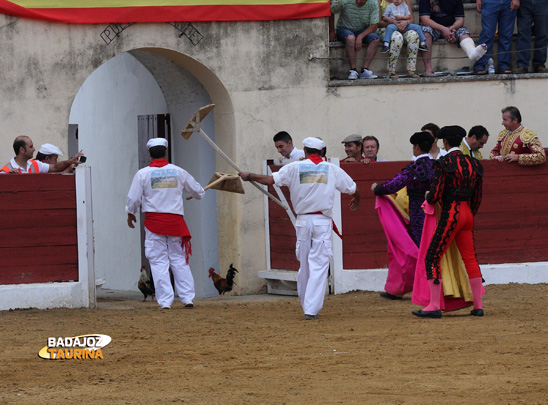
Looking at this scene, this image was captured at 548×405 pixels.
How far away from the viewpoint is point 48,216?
10430 millimetres

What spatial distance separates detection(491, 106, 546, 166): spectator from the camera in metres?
11.3

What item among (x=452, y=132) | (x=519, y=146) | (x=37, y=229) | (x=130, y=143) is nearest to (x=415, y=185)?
(x=452, y=132)

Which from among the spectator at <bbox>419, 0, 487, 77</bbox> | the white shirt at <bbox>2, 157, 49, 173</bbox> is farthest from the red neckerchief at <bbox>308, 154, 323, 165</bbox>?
the spectator at <bbox>419, 0, 487, 77</bbox>

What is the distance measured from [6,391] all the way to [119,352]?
1.38 metres

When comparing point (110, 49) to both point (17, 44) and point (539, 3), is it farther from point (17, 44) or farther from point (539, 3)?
point (539, 3)

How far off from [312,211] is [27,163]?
345 cm

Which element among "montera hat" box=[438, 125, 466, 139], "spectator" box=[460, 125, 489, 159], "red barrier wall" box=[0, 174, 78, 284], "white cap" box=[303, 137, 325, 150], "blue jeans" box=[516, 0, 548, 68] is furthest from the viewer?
"blue jeans" box=[516, 0, 548, 68]

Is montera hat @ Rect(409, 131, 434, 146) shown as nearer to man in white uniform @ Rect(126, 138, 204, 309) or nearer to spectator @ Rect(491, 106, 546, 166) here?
spectator @ Rect(491, 106, 546, 166)

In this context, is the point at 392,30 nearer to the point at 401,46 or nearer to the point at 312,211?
the point at 401,46

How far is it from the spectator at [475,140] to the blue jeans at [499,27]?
69.6 inches

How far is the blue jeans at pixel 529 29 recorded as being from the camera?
42.0 feet

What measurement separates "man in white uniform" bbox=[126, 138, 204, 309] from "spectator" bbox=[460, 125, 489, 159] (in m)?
2.68

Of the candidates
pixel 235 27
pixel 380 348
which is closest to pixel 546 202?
pixel 235 27

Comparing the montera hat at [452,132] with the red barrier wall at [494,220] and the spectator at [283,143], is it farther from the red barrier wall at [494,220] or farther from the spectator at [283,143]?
the red barrier wall at [494,220]
